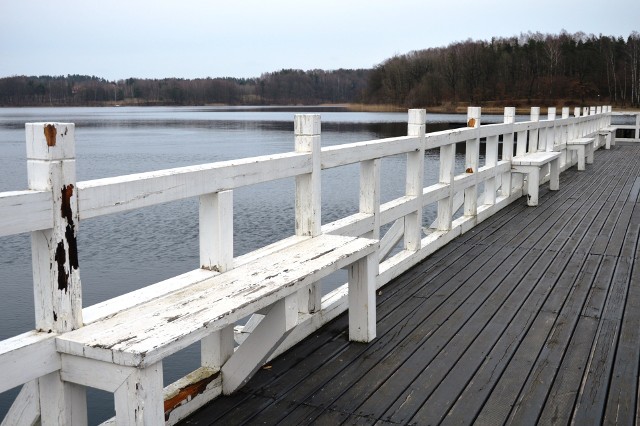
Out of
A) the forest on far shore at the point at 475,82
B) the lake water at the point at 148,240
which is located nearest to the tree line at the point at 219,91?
the forest on far shore at the point at 475,82

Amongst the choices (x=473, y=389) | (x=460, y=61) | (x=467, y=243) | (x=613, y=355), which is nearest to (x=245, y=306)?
(x=473, y=389)

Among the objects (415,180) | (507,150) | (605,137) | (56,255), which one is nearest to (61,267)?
(56,255)

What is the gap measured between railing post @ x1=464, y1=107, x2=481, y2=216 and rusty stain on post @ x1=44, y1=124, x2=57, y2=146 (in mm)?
5631

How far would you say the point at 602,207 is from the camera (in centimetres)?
963

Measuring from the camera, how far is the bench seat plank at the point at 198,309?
8.04 feet

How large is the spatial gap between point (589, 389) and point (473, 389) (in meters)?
0.57

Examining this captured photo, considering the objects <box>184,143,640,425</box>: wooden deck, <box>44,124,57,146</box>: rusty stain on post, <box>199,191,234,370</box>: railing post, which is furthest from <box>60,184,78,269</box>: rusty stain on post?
<box>184,143,640,425</box>: wooden deck

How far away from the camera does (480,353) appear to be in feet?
13.4

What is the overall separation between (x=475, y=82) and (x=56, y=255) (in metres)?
99.1

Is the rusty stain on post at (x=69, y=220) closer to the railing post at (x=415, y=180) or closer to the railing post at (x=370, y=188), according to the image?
the railing post at (x=370, y=188)

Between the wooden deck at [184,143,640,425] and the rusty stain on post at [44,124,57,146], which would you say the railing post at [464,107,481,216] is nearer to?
the wooden deck at [184,143,640,425]

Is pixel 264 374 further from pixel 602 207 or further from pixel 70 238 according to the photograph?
pixel 602 207

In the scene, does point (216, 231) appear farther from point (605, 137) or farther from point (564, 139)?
point (605, 137)

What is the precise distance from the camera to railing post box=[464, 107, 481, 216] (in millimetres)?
7723
